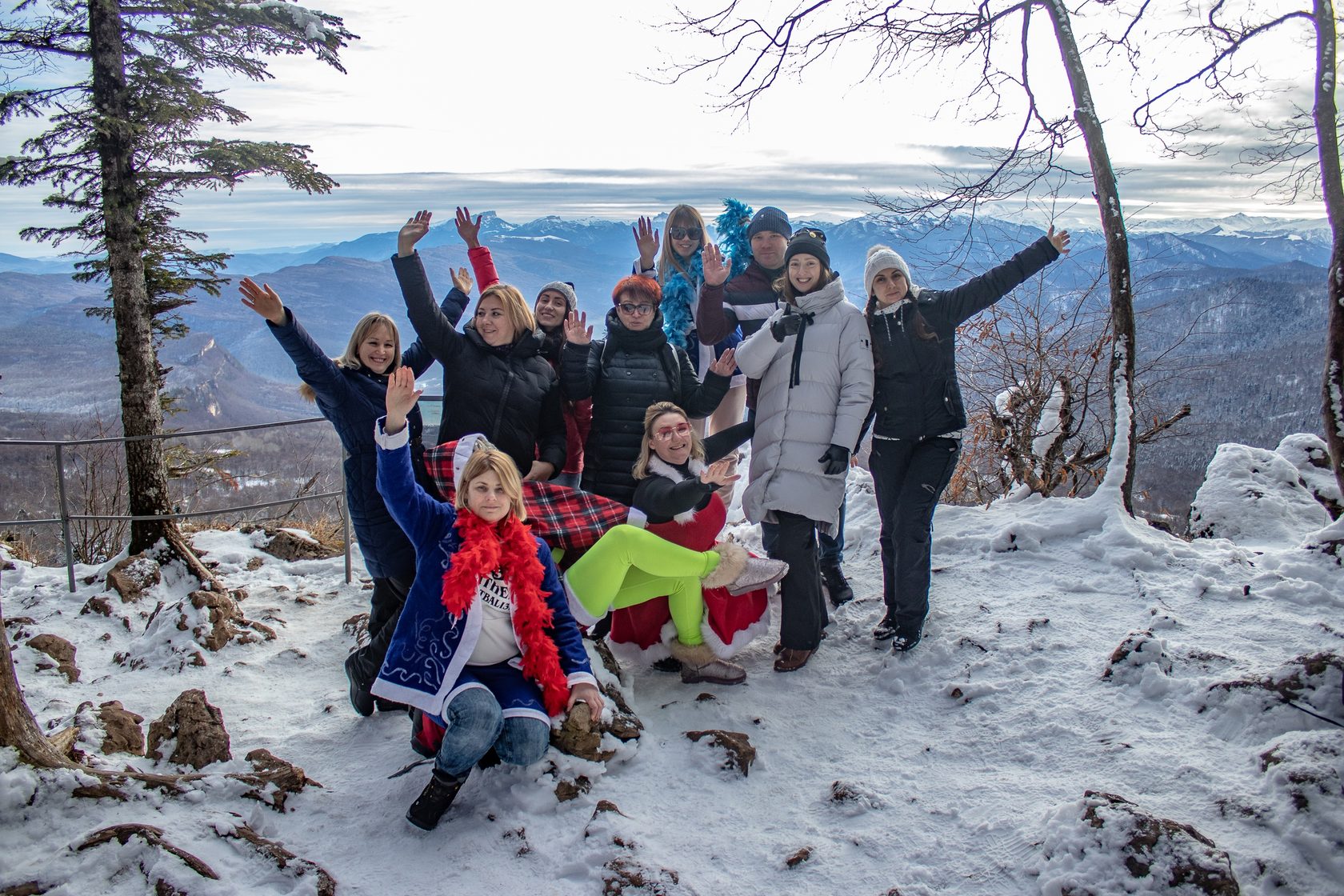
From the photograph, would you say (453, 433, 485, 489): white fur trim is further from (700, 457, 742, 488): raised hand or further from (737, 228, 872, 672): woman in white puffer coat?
(737, 228, 872, 672): woman in white puffer coat

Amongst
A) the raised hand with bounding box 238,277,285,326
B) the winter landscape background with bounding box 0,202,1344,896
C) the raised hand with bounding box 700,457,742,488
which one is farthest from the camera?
the raised hand with bounding box 700,457,742,488

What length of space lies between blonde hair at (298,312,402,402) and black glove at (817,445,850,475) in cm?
222

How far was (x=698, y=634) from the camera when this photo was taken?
3910 millimetres

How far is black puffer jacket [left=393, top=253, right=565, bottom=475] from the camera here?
13.4 feet

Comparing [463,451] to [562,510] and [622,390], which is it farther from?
[622,390]

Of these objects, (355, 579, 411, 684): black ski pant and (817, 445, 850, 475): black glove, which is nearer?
(355, 579, 411, 684): black ski pant

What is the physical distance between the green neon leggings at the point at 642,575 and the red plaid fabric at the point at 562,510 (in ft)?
0.61

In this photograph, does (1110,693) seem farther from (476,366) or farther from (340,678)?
(340,678)

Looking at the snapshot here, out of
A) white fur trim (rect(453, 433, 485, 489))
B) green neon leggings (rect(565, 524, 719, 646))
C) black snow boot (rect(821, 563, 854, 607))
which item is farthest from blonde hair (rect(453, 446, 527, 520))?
black snow boot (rect(821, 563, 854, 607))

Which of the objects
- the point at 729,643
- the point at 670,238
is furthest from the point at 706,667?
the point at 670,238

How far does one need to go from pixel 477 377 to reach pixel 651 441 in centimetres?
98

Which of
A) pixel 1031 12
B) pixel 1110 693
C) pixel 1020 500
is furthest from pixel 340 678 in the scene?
pixel 1031 12

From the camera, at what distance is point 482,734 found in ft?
9.27

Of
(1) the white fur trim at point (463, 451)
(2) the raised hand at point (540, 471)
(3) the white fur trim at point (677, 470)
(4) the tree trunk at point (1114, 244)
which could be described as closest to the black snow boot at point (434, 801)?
(1) the white fur trim at point (463, 451)
